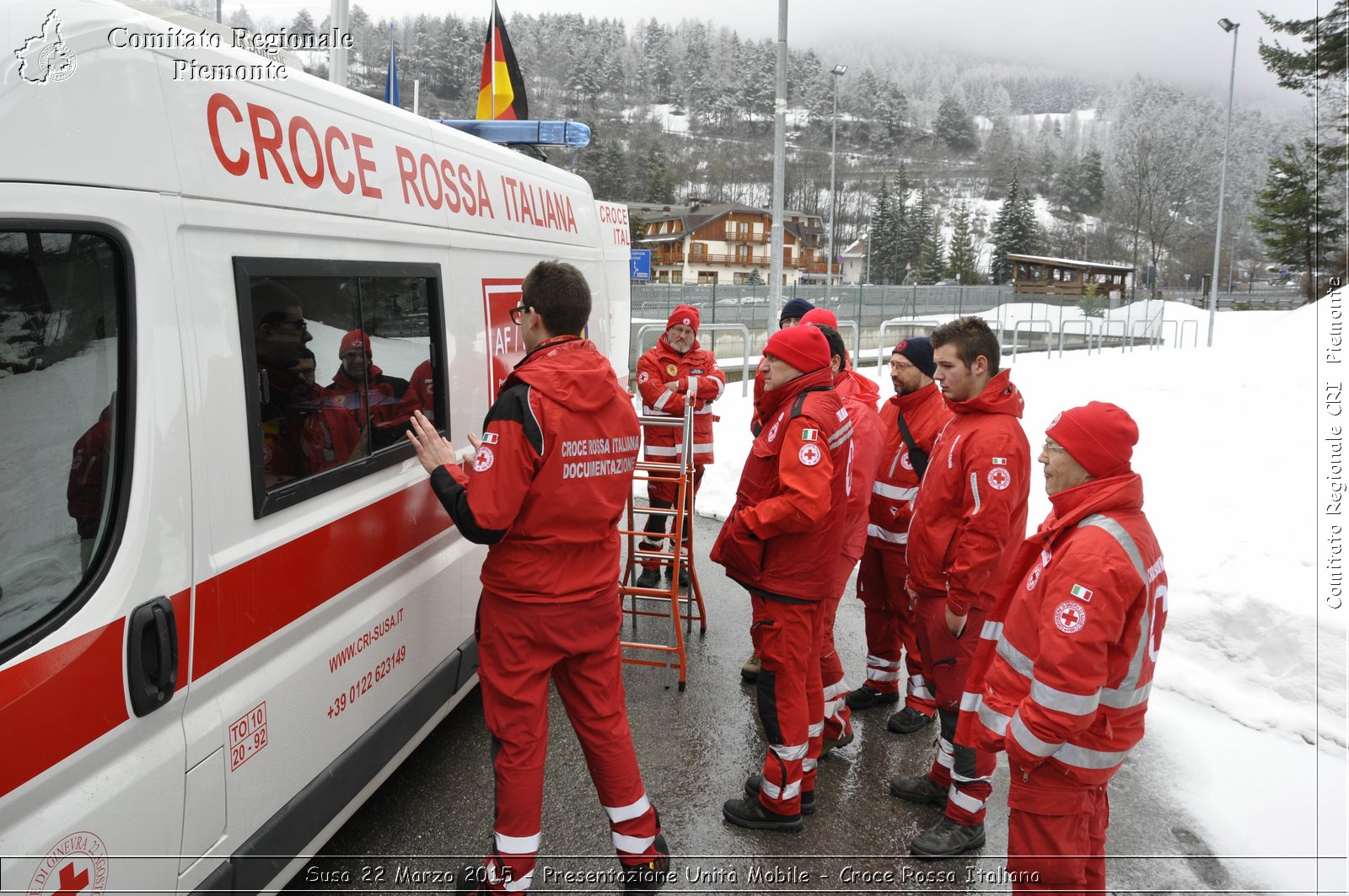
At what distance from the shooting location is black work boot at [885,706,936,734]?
14.3 ft

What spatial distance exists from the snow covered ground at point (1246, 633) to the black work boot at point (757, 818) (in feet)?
5.75

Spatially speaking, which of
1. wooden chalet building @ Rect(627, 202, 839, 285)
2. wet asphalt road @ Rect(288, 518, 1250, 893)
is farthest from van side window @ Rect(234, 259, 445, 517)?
wooden chalet building @ Rect(627, 202, 839, 285)

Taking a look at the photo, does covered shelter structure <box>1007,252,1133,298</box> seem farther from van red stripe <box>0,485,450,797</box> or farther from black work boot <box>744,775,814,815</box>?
van red stripe <box>0,485,450,797</box>

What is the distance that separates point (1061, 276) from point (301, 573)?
72.7 meters

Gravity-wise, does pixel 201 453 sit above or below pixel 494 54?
below

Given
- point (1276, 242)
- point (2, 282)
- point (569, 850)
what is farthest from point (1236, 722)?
point (1276, 242)

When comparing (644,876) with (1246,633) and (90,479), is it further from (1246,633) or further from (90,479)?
(1246,633)

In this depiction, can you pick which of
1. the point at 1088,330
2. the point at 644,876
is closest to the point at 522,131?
the point at 644,876

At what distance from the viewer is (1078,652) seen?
7.63ft

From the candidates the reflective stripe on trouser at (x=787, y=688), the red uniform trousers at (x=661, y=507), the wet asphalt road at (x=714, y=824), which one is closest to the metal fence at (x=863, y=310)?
the red uniform trousers at (x=661, y=507)

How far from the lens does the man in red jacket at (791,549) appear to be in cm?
329

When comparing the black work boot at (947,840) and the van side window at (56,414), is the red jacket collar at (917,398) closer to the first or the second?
the black work boot at (947,840)

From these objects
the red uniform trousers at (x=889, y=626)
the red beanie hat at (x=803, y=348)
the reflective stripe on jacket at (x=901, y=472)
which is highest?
the red beanie hat at (x=803, y=348)

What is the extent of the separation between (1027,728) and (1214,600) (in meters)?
3.79
